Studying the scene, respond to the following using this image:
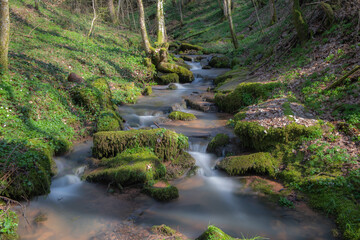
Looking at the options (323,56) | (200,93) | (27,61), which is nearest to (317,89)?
(323,56)

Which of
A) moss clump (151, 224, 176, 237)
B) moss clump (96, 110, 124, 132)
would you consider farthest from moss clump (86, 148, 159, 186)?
moss clump (96, 110, 124, 132)

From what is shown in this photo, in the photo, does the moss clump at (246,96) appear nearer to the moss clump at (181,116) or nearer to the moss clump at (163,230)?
the moss clump at (181,116)

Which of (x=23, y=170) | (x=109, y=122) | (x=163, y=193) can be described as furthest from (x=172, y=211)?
(x=109, y=122)

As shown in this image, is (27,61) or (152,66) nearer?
(27,61)

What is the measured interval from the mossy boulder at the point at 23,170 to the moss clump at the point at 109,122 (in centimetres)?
270

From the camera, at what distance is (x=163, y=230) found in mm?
4820

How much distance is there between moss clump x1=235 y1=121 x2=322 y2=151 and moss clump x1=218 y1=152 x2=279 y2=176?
38 centimetres

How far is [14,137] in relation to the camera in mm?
6742

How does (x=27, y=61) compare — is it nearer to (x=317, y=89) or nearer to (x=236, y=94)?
(x=236, y=94)

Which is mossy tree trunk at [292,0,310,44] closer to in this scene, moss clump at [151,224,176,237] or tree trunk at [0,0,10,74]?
moss clump at [151,224,176,237]

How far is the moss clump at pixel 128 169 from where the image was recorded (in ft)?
20.9

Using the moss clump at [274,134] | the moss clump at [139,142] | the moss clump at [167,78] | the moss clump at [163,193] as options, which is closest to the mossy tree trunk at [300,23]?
the moss clump at [274,134]

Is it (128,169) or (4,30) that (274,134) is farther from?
(4,30)

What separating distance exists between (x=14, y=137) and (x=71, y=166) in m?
1.65
